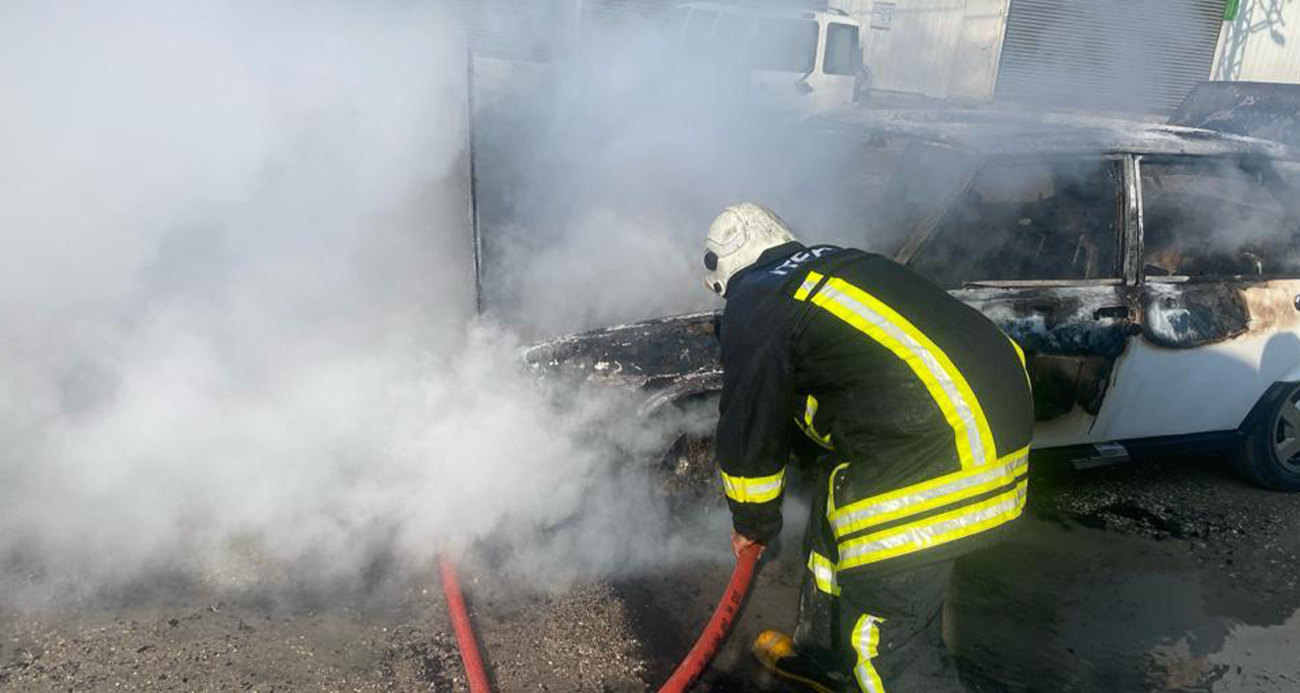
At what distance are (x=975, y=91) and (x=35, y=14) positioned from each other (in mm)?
13999

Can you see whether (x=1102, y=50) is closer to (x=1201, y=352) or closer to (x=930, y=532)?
(x=1201, y=352)

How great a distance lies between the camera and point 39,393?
3.42 meters

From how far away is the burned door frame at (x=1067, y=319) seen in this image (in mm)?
3543

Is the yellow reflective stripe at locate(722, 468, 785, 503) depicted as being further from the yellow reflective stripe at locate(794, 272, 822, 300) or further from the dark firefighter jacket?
the yellow reflective stripe at locate(794, 272, 822, 300)

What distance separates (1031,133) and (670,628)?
2.57 m

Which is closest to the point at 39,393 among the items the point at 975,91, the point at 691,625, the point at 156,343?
the point at 156,343

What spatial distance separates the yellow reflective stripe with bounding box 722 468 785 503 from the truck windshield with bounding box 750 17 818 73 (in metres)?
7.56

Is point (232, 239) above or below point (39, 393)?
above

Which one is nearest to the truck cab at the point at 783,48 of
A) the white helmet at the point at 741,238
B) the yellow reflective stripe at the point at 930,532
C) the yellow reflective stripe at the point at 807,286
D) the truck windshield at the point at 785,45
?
the truck windshield at the point at 785,45

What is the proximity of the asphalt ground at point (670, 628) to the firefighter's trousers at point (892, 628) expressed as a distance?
589mm

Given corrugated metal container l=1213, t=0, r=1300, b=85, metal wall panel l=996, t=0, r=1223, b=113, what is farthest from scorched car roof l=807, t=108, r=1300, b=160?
corrugated metal container l=1213, t=0, r=1300, b=85

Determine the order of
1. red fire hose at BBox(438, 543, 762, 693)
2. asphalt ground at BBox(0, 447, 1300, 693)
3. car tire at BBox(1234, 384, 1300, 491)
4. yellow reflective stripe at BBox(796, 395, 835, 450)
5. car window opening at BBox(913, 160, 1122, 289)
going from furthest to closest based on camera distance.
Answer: car tire at BBox(1234, 384, 1300, 491) < car window opening at BBox(913, 160, 1122, 289) < asphalt ground at BBox(0, 447, 1300, 693) < red fire hose at BBox(438, 543, 762, 693) < yellow reflective stripe at BBox(796, 395, 835, 450)

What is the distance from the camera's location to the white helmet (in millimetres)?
2414

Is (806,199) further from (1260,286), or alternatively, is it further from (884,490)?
(884,490)
